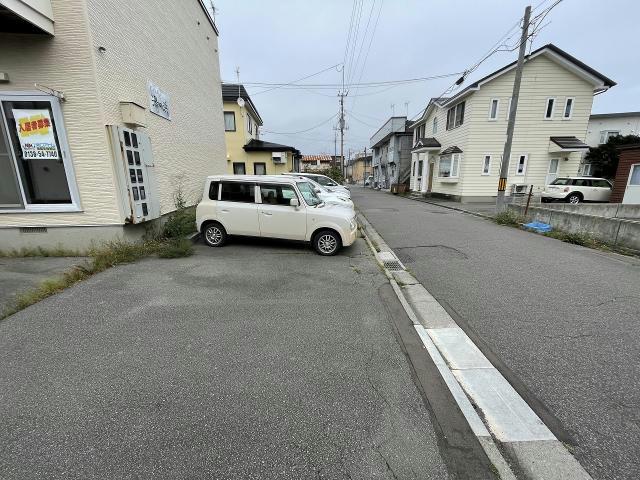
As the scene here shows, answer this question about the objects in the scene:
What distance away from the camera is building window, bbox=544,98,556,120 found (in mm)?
16734

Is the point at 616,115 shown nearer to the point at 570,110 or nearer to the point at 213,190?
the point at 570,110

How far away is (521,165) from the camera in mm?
17344

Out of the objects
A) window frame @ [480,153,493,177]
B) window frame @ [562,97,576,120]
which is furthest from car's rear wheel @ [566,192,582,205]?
window frame @ [562,97,576,120]

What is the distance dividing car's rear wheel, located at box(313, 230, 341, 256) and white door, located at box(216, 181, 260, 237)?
1.48 metres

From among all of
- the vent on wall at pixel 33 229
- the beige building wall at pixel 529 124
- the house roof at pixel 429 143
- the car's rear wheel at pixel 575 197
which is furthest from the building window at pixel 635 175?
the vent on wall at pixel 33 229

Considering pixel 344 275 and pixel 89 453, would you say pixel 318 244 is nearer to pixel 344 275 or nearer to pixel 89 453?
pixel 344 275

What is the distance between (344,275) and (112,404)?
3736 mm

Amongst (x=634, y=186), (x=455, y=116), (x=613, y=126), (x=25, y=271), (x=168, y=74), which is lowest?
(x=25, y=271)

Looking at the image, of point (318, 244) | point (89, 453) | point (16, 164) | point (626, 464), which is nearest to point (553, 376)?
point (626, 464)

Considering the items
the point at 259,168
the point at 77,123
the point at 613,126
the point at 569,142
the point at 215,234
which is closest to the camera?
the point at 77,123

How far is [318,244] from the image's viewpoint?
651 cm

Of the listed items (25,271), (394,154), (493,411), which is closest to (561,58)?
(394,154)

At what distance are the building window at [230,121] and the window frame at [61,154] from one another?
1406 centimetres

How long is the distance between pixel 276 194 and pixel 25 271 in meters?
4.77
